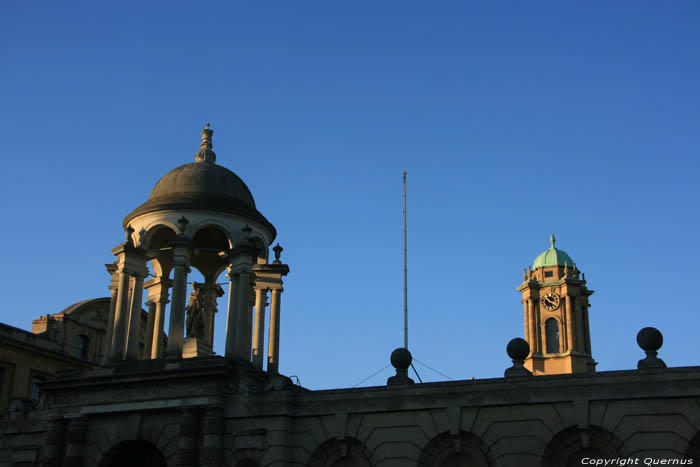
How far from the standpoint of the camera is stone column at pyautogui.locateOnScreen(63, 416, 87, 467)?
100 feet

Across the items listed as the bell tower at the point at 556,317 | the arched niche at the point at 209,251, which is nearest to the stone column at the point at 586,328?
the bell tower at the point at 556,317

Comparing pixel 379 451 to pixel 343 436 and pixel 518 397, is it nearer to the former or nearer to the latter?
pixel 343 436

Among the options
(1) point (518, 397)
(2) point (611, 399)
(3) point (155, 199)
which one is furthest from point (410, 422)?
(3) point (155, 199)

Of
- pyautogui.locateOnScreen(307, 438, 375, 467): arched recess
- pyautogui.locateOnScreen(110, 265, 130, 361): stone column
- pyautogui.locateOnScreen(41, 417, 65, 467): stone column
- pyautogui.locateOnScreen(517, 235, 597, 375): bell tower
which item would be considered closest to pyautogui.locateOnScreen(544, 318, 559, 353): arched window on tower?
pyautogui.locateOnScreen(517, 235, 597, 375): bell tower

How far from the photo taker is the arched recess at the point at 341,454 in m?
28.3

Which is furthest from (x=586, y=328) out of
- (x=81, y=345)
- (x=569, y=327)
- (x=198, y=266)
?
(x=198, y=266)

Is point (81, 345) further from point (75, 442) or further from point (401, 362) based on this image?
point (401, 362)

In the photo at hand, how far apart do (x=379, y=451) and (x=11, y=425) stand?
1430 centimetres

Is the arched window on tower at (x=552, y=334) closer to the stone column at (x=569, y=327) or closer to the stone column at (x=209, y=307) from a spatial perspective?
the stone column at (x=569, y=327)

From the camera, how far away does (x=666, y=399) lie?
2509 cm

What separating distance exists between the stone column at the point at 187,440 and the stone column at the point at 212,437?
30 cm

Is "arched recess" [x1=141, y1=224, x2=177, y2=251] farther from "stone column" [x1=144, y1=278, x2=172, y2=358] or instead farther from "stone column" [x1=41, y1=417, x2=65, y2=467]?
"stone column" [x1=41, y1=417, x2=65, y2=467]

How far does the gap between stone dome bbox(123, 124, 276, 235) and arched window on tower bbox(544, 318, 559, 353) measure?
284 ft

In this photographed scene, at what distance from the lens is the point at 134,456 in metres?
31.0
